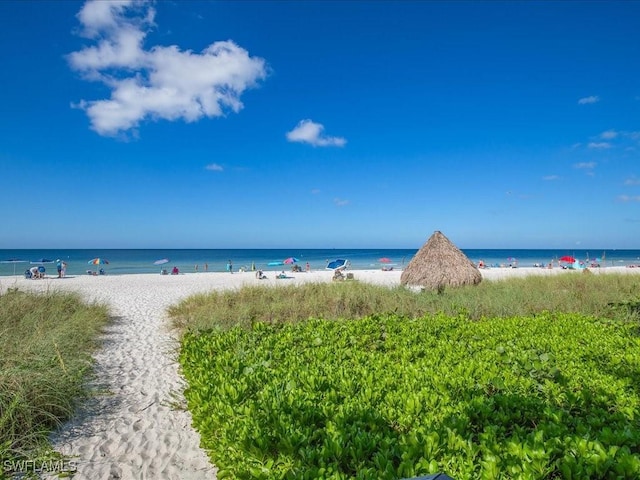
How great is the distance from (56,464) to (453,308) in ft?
27.7

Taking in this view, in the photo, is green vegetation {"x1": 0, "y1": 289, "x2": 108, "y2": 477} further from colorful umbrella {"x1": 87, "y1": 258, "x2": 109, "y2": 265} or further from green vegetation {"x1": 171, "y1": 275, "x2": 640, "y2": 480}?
colorful umbrella {"x1": 87, "y1": 258, "x2": 109, "y2": 265}

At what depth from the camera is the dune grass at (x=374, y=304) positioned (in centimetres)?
943

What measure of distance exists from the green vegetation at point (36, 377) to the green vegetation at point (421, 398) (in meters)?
1.58

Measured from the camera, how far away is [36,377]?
4785 millimetres

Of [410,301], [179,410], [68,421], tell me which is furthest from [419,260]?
[68,421]

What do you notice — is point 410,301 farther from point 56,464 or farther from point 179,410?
point 56,464

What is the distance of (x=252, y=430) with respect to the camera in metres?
2.75

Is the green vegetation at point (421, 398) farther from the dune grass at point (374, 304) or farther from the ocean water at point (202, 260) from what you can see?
the ocean water at point (202, 260)

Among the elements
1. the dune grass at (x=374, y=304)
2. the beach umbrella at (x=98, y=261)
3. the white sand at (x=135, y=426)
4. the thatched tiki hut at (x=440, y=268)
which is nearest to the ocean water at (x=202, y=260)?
the beach umbrella at (x=98, y=261)

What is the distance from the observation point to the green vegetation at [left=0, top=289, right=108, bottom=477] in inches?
159

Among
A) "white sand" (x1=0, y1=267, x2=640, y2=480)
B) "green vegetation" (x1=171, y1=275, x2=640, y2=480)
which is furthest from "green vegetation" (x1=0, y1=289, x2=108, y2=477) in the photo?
"green vegetation" (x1=171, y1=275, x2=640, y2=480)

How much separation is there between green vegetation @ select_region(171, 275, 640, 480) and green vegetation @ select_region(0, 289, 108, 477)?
1577mm

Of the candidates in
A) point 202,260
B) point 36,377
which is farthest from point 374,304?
point 202,260

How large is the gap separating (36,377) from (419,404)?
475 cm
